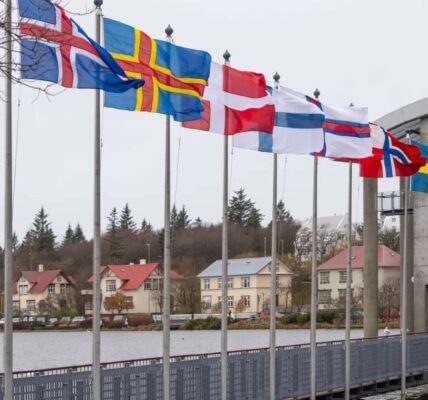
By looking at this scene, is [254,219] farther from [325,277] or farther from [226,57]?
[226,57]

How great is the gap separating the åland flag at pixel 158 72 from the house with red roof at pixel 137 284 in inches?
4395

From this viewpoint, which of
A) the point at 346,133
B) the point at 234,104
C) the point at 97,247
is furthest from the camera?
the point at 346,133

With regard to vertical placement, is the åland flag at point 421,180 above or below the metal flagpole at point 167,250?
above

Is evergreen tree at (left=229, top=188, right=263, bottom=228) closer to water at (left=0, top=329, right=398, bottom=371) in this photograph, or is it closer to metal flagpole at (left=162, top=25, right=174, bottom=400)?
water at (left=0, top=329, right=398, bottom=371)

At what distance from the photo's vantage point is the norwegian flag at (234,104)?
23.4m

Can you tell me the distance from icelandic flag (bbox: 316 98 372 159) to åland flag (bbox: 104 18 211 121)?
5819 millimetres

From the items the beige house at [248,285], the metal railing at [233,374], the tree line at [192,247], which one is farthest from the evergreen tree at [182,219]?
the metal railing at [233,374]

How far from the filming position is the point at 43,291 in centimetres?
14062

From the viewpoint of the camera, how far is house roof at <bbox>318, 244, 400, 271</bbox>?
13450cm

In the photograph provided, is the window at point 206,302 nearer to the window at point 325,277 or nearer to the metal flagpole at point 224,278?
the window at point 325,277

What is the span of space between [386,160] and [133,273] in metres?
111

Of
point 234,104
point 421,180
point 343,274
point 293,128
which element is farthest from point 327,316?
point 234,104

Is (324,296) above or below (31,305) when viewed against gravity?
above

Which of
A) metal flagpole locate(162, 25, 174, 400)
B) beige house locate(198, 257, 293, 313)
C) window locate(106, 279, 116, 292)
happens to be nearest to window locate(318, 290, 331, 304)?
beige house locate(198, 257, 293, 313)
